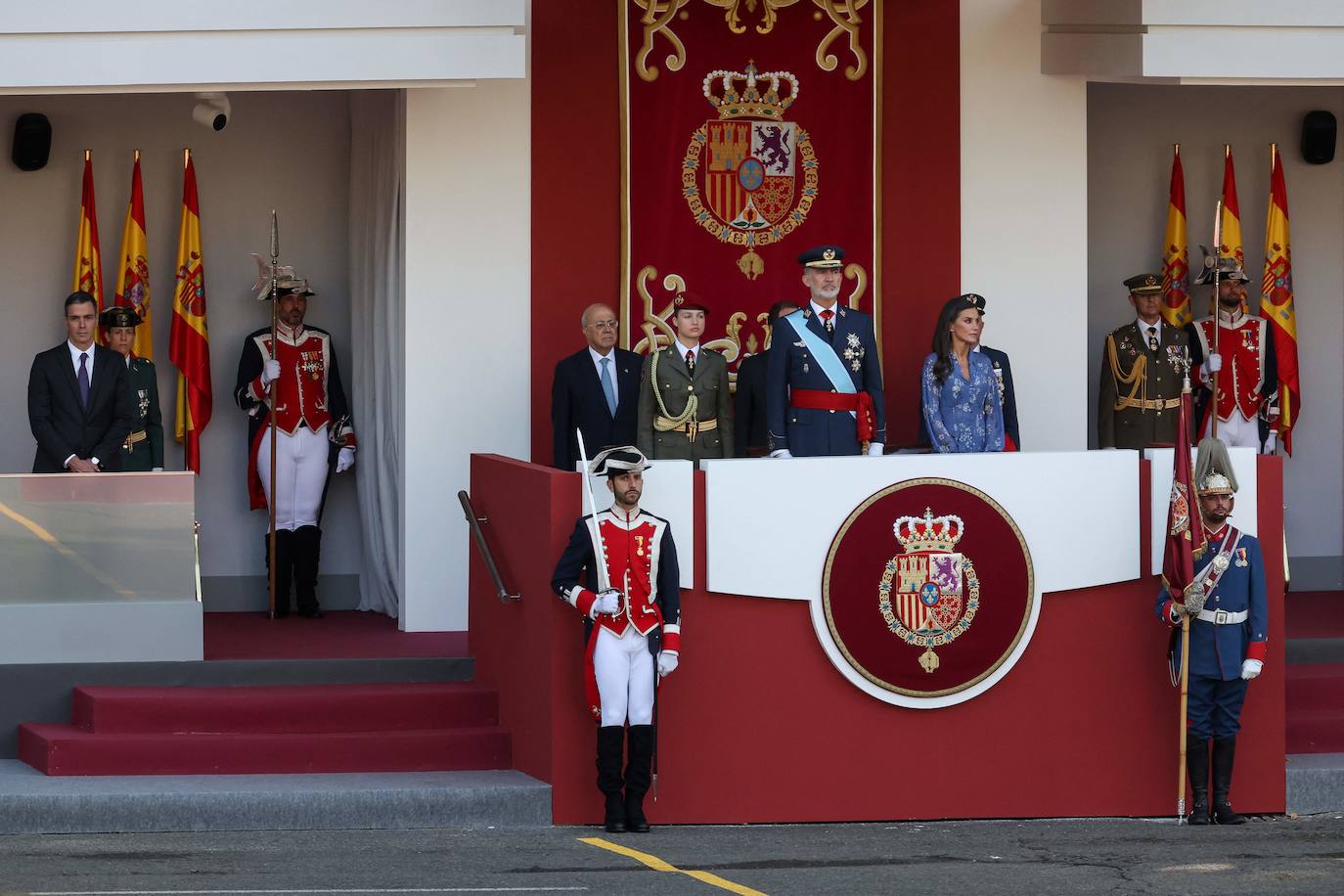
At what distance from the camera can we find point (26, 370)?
42.6 feet

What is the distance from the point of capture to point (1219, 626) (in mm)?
9656

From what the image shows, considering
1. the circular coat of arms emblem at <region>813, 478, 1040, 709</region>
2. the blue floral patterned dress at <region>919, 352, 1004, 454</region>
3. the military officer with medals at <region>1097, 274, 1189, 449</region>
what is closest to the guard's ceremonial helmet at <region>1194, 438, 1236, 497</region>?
the circular coat of arms emblem at <region>813, 478, 1040, 709</region>

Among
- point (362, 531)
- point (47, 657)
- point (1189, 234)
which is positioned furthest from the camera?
point (1189, 234)

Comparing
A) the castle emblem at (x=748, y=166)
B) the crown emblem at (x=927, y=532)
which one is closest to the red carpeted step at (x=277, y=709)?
the crown emblem at (x=927, y=532)

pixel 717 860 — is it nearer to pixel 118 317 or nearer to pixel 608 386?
pixel 608 386

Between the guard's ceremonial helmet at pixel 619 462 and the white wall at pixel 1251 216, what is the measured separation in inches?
194

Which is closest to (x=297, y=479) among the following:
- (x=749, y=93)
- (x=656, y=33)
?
(x=656, y=33)

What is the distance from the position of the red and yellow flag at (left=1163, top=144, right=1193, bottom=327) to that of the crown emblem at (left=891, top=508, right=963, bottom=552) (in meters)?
4.14

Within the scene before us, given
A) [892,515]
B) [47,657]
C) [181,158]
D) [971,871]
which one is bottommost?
[971,871]

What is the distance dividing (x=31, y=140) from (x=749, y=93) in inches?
161

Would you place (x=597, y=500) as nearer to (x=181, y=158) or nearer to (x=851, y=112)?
(x=851, y=112)

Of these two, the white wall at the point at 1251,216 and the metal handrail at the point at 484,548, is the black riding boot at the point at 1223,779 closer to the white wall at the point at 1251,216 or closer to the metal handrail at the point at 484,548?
the metal handrail at the point at 484,548

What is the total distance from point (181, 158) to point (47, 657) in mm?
3726

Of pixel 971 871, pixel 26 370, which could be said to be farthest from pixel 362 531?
pixel 971 871
